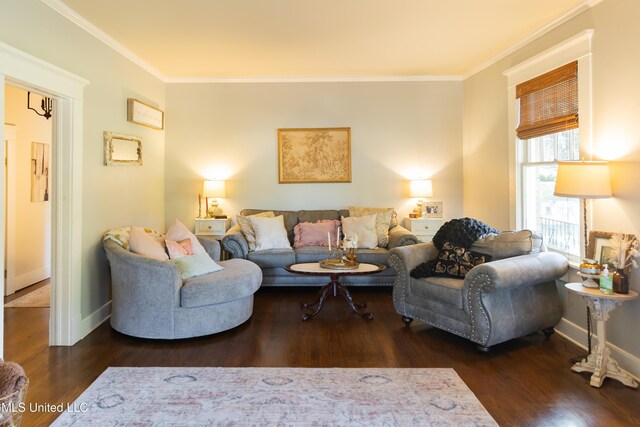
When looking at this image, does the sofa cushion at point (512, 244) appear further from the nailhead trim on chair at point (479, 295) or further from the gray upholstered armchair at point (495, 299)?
the nailhead trim on chair at point (479, 295)

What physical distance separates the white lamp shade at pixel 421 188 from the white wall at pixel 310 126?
0.73ft

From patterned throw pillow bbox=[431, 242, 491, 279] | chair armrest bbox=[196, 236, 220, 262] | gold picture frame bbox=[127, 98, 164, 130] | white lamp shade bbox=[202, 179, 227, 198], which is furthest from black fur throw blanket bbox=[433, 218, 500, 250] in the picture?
gold picture frame bbox=[127, 98, 164, 130]

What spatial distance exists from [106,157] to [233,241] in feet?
5.20

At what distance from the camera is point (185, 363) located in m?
2.93

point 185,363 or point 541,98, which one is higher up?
point 541,98

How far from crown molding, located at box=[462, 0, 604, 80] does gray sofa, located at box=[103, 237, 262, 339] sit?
138 inches

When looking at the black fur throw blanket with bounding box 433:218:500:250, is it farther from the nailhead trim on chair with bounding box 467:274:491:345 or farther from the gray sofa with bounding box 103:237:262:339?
the gray sofa with bounding box 103:237:262:339

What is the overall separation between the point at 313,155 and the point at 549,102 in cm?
292

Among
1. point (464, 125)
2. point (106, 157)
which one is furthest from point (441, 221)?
point (106, 157)

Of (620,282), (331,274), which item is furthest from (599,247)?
(331,274)

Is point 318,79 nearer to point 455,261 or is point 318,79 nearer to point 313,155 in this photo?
point 313,155

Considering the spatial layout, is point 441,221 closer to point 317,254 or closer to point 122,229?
point 317,254

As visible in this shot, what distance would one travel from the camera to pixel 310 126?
223 inches

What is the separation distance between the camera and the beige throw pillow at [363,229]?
4969 millimetres
